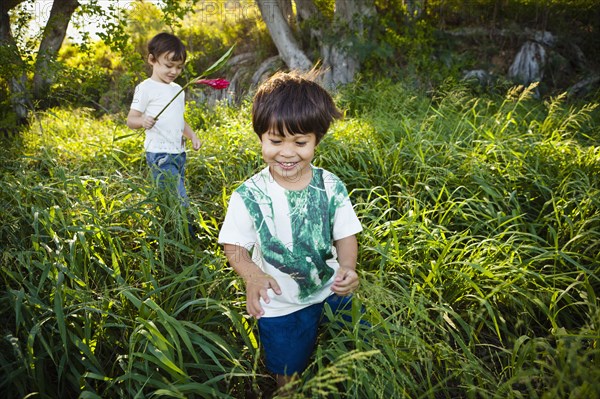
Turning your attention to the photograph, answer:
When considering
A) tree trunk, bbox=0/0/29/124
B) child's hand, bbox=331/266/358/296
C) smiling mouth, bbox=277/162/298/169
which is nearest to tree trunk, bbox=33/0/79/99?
tree trunk, bbox=0/0/29/124

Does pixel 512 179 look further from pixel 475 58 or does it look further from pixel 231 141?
pixel 475 58

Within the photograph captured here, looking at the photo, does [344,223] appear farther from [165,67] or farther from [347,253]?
[165,67]

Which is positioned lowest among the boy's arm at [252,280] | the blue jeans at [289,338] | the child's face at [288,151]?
the blue jeans at [289,338]

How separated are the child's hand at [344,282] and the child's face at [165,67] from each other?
6.62ft

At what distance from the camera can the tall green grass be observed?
1.39 meters

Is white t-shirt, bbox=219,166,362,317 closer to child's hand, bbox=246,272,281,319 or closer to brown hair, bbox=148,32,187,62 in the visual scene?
child's hand, bbox=246,272,281,319

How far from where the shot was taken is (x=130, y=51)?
441 cm

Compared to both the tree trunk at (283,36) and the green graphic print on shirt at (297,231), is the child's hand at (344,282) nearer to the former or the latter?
the green graphic print on shirt at (297,231)

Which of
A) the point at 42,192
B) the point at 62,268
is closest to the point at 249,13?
the point at 42,192

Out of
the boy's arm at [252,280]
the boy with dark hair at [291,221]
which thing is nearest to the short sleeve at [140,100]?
the boy with dark hair at [291,221]

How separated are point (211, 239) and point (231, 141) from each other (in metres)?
1.47

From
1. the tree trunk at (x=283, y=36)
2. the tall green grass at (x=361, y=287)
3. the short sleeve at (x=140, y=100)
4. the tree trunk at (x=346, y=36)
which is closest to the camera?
the tall green grass at (x=361, y=287)

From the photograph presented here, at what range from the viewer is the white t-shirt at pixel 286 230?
1481mm

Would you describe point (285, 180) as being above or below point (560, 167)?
above
